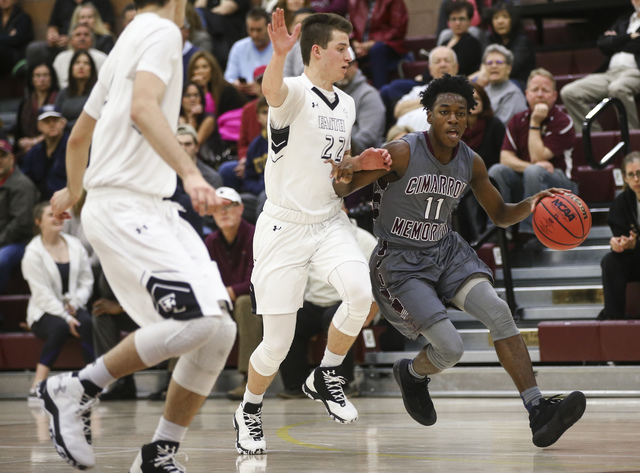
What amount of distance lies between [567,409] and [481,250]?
13.3 feet

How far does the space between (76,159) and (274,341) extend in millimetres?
1579

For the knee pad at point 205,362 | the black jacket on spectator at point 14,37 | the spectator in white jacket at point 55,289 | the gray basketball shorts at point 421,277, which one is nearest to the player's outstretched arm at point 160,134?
the knee pad at point 205,362

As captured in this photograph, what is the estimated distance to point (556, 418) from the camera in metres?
4.50

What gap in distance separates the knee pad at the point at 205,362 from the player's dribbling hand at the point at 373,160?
5.07 ft

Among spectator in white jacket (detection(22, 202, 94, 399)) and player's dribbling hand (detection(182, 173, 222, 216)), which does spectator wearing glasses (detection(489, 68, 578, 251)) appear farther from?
player's dribbling hand (detection(182, 173, 222, 216))

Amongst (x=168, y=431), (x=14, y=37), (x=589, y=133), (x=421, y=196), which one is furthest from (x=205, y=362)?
(x=14, y=37)

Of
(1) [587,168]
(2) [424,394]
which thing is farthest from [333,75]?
(1) [587,168]

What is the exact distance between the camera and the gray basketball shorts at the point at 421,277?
5019mm

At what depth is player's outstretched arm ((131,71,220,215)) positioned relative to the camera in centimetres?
324

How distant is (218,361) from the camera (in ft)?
11.8

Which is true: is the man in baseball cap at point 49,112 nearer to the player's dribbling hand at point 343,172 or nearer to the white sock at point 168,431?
the player's dribbling hand at point 343,172

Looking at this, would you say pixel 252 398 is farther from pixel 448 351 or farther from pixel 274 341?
pixel 448 351

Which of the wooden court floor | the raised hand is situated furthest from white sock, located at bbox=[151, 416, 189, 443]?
the raised hand

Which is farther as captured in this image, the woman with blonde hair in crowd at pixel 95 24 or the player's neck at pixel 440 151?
the woman with blonde hair in crowd at pixel 95 24
